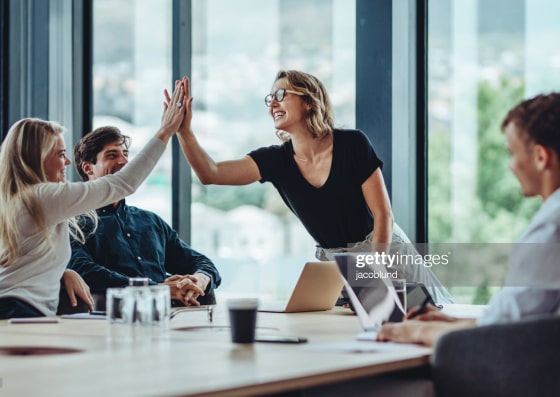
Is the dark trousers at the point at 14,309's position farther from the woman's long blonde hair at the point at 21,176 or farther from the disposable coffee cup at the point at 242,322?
the disposable coffee cup at the point at 242,322

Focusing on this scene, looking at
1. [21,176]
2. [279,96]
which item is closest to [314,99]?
[279,96]

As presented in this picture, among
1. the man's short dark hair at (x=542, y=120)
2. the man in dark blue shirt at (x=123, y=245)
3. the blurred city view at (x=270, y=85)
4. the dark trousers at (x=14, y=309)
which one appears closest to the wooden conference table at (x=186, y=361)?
the dark trousers at (x=14, y=309)

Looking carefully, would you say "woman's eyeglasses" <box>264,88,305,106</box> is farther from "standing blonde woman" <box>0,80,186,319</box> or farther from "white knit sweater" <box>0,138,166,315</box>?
"white knit sweater" <box>0,138,166,315</box>

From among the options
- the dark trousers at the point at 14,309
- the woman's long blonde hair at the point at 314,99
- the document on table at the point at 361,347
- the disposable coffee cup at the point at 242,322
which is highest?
the woman's long blonde hair at the point at 314,99

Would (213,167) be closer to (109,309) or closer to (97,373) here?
(109,309)

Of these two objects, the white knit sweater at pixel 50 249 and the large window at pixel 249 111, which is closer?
the white knit sweater at pixel 50 249

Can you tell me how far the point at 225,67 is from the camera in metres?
6.27

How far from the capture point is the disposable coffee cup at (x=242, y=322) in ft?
6.67

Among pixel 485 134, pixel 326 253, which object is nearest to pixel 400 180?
pixel 485 134

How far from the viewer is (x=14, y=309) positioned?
114 inches

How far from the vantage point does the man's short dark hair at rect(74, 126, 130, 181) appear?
3.72 m

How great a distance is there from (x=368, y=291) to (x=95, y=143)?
1.73 meters

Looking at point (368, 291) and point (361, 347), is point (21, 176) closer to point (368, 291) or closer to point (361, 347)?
point (368, 291)

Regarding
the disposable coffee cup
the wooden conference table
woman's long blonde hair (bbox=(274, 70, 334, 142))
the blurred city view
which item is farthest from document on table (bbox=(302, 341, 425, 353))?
the blurred city view
